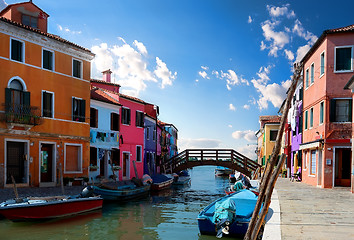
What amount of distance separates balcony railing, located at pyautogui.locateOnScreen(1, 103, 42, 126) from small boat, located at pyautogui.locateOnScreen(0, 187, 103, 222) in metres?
4.78

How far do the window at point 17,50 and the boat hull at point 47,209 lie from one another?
7.91 m

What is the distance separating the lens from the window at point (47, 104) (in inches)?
706

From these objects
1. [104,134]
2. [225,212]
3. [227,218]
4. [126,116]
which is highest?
[126,116]

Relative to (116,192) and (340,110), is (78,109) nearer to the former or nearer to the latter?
(116,192)

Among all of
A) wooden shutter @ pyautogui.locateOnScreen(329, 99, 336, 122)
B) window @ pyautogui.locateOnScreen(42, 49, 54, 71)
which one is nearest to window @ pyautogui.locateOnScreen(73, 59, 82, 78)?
window @ pyautogui.locateOnScreen(42, 49, 54, 71)

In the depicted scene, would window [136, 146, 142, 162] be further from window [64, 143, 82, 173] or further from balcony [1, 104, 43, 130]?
balcony [1, 104, 43, 130]

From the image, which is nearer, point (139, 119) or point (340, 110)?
point (340, 110)

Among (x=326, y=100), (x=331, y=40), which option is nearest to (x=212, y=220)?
(x=326, y=100)

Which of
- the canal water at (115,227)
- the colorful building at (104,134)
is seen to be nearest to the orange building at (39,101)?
the colorful building at (104,134)

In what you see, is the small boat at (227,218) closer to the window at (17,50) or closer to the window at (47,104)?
the window at (47,104)

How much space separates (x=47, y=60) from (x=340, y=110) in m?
15.2

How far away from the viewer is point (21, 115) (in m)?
16.0

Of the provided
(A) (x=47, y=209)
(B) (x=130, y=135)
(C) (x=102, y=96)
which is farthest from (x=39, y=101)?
(B) (x=130, y=135)

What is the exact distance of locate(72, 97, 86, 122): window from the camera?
19.9 metres
